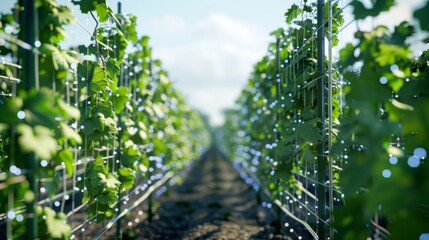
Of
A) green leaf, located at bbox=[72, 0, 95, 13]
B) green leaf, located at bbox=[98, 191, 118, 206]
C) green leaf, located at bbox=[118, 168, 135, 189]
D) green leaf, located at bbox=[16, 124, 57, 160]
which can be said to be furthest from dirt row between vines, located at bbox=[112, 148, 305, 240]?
green leaf, located at bbox=[16, 124, 57, 160]

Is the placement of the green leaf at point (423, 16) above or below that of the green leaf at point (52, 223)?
above

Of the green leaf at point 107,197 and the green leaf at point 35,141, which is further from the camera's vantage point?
the green leaf at point 107,197

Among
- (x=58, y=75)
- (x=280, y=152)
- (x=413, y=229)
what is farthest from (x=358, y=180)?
(x=280, y=152)

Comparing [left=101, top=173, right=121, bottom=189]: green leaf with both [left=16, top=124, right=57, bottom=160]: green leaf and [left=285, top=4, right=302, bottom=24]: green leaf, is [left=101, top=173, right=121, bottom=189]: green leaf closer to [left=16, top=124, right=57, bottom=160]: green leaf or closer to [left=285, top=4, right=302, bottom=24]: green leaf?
[left=16, top=124, right=57, bottom=160]: green leaf

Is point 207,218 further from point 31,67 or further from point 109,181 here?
point 31,67

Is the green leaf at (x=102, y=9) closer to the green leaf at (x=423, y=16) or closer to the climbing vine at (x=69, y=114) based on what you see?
the climbing vine at (x=69, y=114)

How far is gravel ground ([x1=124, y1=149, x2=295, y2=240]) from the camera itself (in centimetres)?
480

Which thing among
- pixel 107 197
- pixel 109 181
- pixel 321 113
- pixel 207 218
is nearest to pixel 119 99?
pixel 109 181

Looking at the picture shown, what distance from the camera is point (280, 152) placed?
3738mm

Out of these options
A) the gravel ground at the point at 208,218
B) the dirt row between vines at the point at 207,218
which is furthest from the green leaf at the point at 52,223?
the gravel ground at the point at 208,218

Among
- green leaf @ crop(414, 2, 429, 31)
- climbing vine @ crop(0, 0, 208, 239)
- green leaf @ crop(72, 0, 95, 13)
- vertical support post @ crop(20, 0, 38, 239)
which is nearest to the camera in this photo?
green leaf @ crop(414, 2, 429, 31)

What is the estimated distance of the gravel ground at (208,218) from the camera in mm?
4801

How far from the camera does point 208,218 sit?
227 inches

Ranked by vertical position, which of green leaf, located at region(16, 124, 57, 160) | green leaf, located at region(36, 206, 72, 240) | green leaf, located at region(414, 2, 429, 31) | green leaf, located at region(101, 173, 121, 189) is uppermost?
green leaf, located at region(414, 2, 429, 31)
